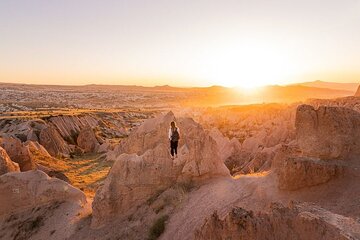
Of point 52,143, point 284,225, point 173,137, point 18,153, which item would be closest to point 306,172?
point 284,225

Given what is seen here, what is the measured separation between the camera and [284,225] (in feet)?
28.5

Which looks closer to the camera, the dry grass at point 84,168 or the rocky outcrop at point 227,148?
the dry grass at point 84,168

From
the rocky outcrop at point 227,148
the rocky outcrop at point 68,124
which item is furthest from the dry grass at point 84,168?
the rocky outcrop at point 68,124

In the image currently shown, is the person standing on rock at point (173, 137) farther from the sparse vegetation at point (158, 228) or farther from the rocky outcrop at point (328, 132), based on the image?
the rocky outcrop at point (328, 132)

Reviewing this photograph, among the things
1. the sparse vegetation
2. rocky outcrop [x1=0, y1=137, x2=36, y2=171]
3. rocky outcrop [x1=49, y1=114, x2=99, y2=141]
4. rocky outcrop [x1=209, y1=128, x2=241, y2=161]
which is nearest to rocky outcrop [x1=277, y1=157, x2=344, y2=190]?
the sparse vegetation

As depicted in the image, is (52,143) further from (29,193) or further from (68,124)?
(29,193)

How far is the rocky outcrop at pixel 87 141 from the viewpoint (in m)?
48.0

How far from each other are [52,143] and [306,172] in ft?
115

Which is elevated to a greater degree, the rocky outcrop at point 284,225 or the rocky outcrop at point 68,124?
the rocky outcrop at point 284,225

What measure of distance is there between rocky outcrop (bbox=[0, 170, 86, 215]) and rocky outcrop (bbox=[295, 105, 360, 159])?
11.3 m

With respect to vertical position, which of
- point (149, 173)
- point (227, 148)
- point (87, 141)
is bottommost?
point (87, 141)

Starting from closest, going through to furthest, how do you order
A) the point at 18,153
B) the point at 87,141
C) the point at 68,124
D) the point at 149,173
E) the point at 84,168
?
the point at 149,173
the point at 18,153
the point at 84,168
the point at 87,141
the point at 68,124

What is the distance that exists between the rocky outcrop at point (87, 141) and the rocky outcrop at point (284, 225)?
39576mm

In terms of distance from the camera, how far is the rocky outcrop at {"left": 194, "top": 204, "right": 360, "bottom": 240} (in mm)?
7867
